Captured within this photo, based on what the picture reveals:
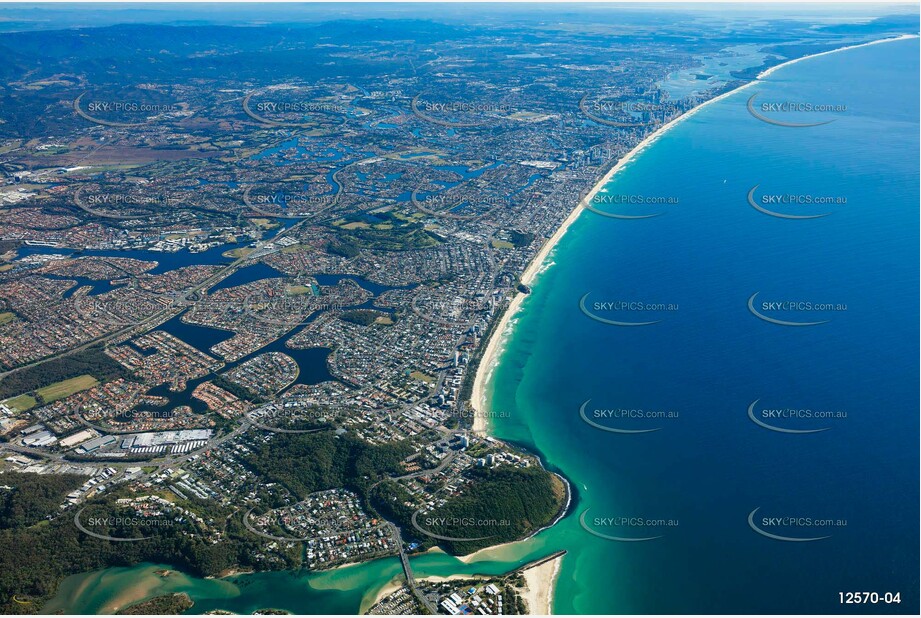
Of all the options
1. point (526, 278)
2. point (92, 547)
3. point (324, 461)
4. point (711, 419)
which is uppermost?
point (526, 278)

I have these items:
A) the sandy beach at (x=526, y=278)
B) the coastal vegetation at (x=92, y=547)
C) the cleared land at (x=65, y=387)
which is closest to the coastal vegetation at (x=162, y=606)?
the coastal vegetation at (x=92, y=547)

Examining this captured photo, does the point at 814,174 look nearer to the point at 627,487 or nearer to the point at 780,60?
the point at 627,487

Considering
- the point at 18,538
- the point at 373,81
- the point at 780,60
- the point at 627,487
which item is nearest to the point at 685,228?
the point at 627,487

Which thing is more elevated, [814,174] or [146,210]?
[814,174]

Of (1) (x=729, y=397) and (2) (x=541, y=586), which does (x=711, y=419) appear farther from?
(2) (x=541, y=586)

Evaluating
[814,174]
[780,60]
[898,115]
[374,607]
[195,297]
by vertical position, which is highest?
[780,60]

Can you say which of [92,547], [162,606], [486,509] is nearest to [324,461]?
[486,509]

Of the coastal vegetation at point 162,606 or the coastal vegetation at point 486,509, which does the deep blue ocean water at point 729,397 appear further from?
the coastal vegetation at point 162,606
